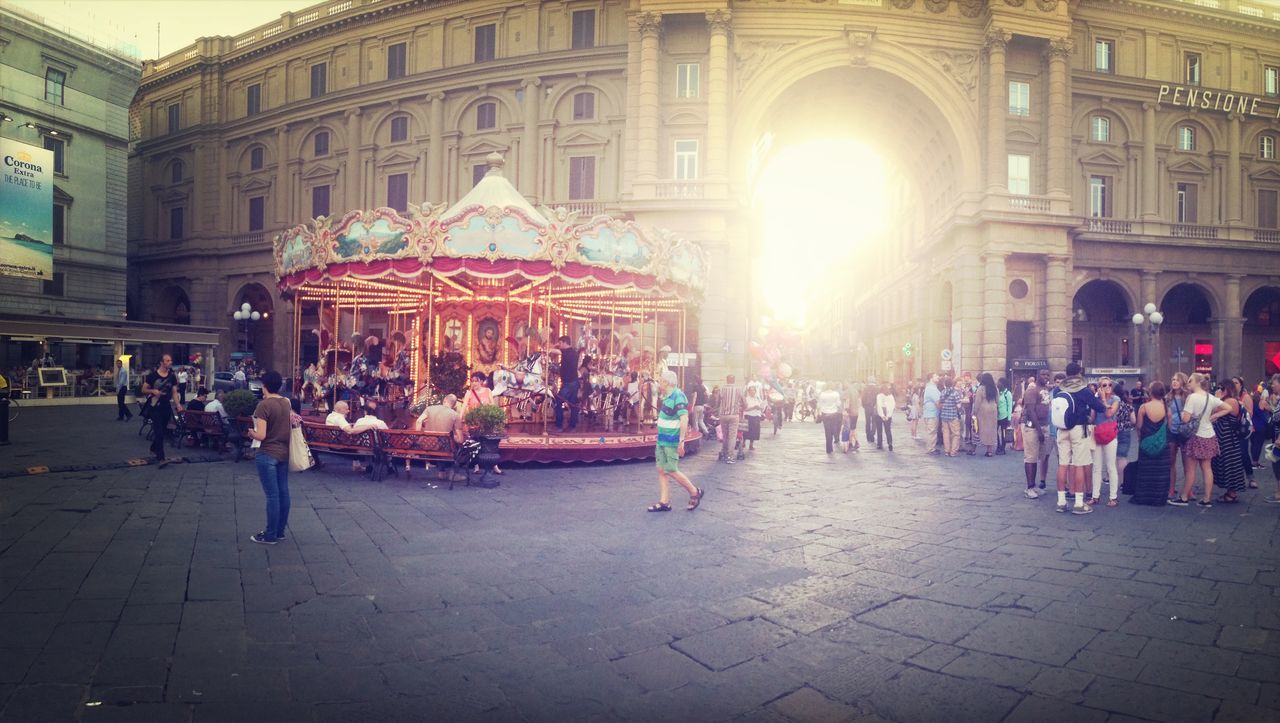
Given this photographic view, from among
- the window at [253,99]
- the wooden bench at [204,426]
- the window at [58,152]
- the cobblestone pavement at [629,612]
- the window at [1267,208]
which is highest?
the window at [253,99]

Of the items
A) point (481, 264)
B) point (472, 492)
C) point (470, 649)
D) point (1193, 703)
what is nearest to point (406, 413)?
point (481, 264)

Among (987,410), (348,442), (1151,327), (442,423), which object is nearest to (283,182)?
(348,442)

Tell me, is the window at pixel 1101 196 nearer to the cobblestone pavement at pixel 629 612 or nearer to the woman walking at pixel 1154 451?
the woman walking at pixel 1154 451

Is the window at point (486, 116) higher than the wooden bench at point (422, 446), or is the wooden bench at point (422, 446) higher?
the window at point (486, 116)

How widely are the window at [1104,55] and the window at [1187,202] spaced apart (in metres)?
6.23

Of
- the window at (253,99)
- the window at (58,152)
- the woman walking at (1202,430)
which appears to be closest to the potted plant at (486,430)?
the woman walking at (1202,430)

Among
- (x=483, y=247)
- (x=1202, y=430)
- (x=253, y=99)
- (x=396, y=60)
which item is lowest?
(x=1202, y=430)

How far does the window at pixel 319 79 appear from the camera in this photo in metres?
32.2

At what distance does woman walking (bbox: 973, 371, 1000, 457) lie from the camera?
1474cm

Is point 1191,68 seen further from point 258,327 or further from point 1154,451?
point 258,327

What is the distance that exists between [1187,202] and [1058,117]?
8798 millimetres

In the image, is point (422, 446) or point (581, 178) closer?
point (422, 446)

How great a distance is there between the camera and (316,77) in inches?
1277

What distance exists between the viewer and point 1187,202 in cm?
3006
